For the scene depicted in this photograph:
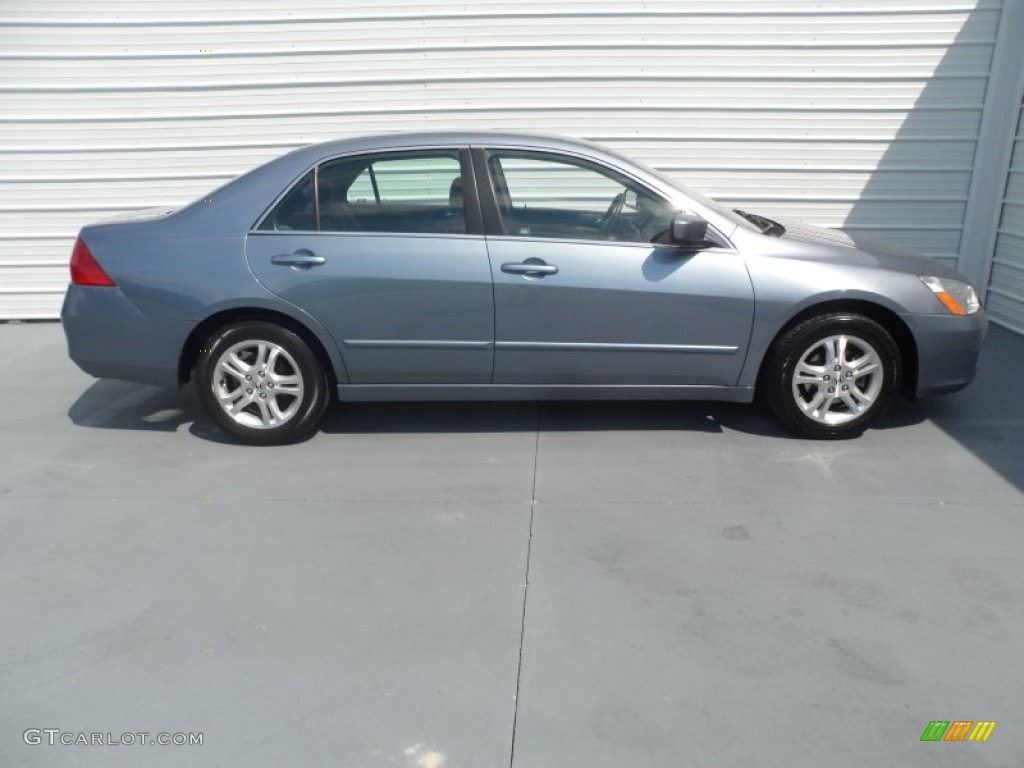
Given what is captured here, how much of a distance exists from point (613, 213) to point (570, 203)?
0.25m

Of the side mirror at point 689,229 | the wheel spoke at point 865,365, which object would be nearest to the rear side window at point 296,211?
the side mirror at point 689,229

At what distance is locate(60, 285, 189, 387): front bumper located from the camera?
4723 mm

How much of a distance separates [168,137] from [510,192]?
388cm

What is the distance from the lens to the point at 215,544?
12.5ft

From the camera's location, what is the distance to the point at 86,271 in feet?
15.6

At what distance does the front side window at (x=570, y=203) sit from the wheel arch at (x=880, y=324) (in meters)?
0.79

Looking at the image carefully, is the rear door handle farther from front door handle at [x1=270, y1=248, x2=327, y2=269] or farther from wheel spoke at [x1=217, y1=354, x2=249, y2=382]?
wheel spoke at [x1=217, y1=354, x2=249, y2=382]

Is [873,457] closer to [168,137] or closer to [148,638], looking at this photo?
[148,638]

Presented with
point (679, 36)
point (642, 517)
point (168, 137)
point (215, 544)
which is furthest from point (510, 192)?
point (168, 137)

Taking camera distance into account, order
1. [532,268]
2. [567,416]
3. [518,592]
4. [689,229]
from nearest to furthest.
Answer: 1. [518,592]
2. [689,229]
3. [532,268]
4. [567,416]

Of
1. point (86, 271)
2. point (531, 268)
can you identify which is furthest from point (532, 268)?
point (86, 271)

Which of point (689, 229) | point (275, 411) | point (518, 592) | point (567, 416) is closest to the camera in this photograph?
point (518, 592)

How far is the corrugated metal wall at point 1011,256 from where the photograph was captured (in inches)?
277

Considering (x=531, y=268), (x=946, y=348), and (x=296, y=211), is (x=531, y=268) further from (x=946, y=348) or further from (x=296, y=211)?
(x=946, y=348)
